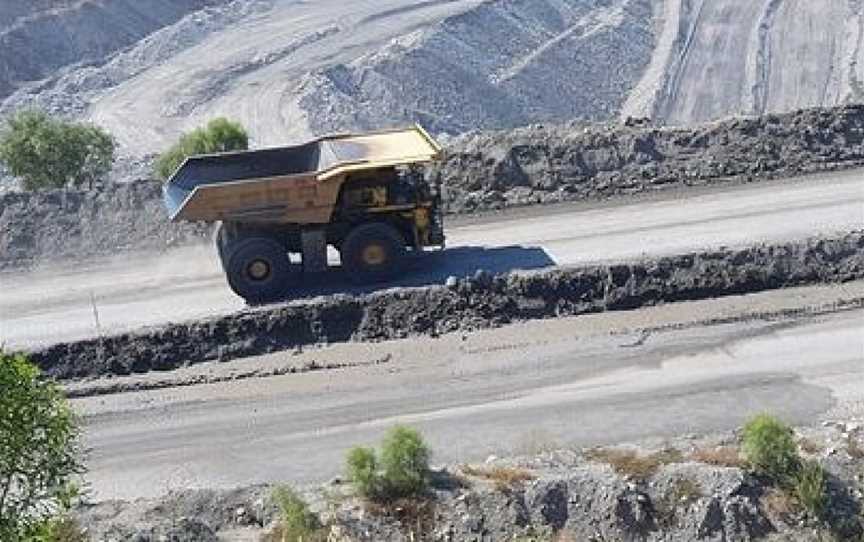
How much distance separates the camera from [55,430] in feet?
36.2

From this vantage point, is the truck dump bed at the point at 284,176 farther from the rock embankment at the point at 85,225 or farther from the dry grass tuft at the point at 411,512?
the dry grass tuft at the point at 411,512

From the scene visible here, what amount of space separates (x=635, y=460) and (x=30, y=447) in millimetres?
7856

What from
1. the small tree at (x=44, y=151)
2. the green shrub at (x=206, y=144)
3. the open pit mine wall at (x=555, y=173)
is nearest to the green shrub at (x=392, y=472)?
the open pit mine wall at (x=555, y=173)

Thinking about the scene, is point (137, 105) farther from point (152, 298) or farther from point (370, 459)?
point (370, 459)

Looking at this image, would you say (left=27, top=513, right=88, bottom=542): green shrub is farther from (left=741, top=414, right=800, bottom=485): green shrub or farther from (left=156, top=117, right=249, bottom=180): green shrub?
(left=156, top=117, right=249, bottom=180): green shrub

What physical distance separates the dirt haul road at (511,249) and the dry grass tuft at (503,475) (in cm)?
634

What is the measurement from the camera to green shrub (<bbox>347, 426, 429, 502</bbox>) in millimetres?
15930

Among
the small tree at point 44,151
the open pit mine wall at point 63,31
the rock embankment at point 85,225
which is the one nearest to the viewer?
the rock embankment at point 85,225

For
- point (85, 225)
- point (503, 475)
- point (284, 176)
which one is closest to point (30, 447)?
point (503, 475)

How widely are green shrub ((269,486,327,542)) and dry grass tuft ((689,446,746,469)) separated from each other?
4498 millimetres

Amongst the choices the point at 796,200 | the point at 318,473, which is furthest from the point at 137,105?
the point at 318,473

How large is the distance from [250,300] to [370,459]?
7034mm

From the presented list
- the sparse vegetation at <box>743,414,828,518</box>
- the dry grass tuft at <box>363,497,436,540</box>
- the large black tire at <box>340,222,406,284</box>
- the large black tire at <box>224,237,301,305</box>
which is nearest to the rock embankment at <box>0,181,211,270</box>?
the large black tire at <box>224,237,301,305</box>

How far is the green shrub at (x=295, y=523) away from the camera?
15297 mm
